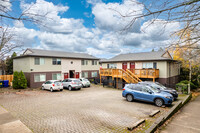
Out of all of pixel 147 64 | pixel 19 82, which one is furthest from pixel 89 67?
pixel 19 82

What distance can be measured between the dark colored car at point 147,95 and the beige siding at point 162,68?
396 inches

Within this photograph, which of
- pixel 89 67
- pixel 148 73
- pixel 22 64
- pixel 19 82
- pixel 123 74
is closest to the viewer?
pixel 19 82

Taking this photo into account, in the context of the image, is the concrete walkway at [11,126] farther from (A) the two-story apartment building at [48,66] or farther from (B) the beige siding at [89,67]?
(B) the beige siding at [89,67]

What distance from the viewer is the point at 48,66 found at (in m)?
22.5

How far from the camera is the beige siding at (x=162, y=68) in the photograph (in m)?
20.0

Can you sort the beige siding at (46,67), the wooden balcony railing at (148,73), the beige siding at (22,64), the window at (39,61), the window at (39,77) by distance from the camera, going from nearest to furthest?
the wooden balcony railing at (148,73), the beige siding at (46,67), the beige siding at (22,64), the window at (39,77), the window at (39,61)

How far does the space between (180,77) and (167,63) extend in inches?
405

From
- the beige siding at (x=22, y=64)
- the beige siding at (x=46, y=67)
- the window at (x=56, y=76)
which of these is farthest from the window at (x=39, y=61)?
the window at (x=56, y=76)

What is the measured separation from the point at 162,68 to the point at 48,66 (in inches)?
785

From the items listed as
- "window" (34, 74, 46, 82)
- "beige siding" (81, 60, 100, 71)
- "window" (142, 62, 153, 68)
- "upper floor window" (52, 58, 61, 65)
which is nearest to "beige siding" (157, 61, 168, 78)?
"window" (142, 62, 153, 68)

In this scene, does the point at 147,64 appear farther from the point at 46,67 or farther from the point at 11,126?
the point at 11,126

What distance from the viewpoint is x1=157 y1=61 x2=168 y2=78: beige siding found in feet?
65.7

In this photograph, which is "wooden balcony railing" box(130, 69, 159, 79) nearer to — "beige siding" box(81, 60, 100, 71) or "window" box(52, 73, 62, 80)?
"beige siding" box(81, 60, 100, 71)

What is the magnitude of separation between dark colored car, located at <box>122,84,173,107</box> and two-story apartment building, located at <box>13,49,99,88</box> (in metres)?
15.7
